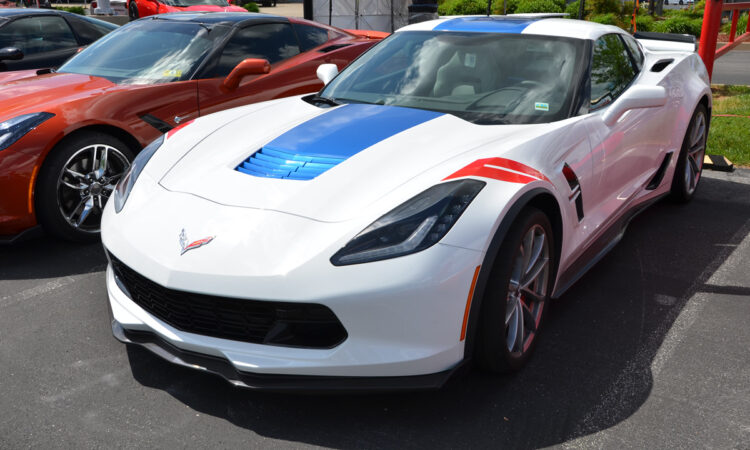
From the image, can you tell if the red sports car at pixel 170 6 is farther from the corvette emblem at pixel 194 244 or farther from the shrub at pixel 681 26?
the corvette emblem at pixel 194 244

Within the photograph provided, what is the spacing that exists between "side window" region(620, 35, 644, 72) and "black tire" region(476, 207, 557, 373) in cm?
197

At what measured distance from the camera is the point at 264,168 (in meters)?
2.83

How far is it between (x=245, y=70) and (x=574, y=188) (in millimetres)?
2774

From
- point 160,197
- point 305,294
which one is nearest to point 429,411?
point 305,294

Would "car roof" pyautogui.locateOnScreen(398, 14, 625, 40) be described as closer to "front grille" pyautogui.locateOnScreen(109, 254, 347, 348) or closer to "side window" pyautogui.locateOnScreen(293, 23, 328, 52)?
"side window" pyautogui.locateOnScreen(293, 23, 328, 52)

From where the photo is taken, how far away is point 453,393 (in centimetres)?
270

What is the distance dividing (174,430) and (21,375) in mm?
816

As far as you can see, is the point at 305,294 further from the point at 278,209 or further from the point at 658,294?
the point at 658,294

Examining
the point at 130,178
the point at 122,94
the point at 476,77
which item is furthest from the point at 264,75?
the point at 130,178

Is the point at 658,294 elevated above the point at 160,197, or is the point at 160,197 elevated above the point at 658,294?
the point at 160,197

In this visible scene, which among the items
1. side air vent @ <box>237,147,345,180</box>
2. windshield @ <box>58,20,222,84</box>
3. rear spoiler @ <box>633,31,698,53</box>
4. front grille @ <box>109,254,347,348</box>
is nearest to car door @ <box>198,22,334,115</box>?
windshield @ <box>58,20,222,84</box>

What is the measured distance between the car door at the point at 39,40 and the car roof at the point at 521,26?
4.19m

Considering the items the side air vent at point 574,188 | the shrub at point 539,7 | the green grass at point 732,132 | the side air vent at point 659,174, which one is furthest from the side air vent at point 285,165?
the shrub at point 539,7

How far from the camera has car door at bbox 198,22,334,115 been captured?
5008 millimetres
